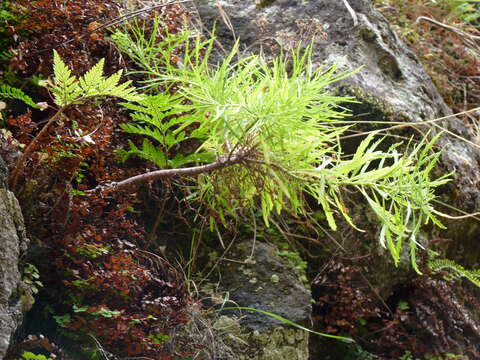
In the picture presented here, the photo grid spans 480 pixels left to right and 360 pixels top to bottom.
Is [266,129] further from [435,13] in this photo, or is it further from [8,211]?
[435,13]

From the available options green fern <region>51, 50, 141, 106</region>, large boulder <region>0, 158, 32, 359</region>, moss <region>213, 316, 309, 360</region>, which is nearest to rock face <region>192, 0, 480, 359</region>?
moss <region>213, 316, 309, 360</region>

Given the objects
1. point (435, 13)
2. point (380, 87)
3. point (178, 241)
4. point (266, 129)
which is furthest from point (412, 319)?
point (435, 13)

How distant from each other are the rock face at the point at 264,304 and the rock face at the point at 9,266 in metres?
0.99

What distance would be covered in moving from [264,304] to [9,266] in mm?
1293

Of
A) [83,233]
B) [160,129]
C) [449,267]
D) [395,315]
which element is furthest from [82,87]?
[449,267]

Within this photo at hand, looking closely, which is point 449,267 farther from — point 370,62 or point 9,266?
point 9,266

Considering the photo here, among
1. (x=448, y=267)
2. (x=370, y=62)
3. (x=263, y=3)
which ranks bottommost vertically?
(x=448, y=267)

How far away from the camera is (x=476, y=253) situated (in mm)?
3967

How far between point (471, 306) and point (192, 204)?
228cm

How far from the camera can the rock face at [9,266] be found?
1.50 metres

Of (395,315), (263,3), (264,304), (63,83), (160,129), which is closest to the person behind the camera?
(63,83)

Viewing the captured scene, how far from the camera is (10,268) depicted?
158 centimetres

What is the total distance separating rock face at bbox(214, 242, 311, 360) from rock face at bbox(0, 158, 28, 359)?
994 millimetres

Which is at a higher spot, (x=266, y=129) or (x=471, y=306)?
(x=266, y=129)
